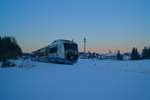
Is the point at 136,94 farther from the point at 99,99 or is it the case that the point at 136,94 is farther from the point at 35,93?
the point at 35,93

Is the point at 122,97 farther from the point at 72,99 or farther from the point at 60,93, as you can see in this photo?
the point at 60,93

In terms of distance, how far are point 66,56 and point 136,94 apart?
20.3 m

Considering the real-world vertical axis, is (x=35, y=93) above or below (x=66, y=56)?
below

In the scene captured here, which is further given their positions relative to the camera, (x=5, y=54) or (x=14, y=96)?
(x=5, y=54)

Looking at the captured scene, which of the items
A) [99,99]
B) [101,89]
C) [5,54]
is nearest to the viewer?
[99,99]

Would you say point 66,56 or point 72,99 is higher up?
point 66,56

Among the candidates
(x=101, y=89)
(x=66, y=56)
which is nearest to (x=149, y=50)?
(x=66, y=56)

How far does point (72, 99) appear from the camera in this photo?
8.05m

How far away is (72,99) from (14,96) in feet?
8.93

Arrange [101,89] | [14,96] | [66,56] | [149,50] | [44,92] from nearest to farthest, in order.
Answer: [14,96] → [44,92] → [101,89] → [66,56] → [149,50]

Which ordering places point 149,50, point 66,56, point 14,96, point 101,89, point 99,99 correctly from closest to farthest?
point 99,99
point 14,96
point 101,89
point 66,56
point 149,50

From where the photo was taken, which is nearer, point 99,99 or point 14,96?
point 99,99

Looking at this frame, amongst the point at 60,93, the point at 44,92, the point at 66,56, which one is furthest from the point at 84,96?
the point at 66,56

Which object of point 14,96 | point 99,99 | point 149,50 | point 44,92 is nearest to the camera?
point 99,99
